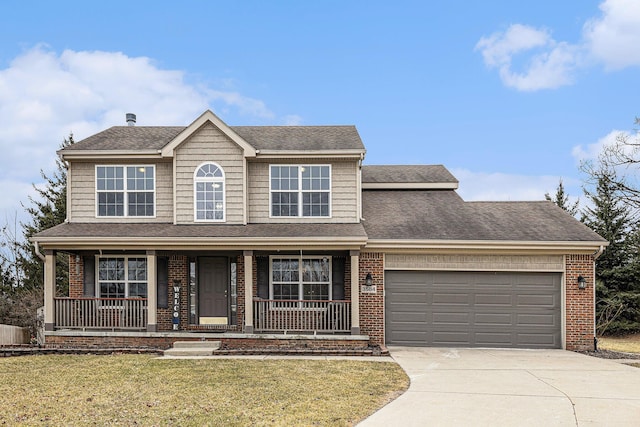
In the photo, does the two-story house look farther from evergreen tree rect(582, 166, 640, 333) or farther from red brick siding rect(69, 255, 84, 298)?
evergreen tree rect(582, 166, 640, 333)

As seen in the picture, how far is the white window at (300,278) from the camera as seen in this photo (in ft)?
42.5

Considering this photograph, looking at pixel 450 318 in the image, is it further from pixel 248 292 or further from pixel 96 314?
pixel 96 314

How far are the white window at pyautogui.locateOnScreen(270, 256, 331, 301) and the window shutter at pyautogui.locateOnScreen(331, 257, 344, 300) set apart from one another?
0.12m

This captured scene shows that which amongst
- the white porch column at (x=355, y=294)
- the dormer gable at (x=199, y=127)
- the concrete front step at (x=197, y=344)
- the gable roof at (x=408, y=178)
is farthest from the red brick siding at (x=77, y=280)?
the gable roof at (x=408, y=178)

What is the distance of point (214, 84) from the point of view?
27.4m

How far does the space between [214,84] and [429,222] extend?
19.2 metres

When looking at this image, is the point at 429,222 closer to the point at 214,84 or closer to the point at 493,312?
the point at 493,312

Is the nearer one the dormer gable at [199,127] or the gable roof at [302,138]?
the dormer gable at [199,127]

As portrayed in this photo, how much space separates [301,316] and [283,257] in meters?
1.89

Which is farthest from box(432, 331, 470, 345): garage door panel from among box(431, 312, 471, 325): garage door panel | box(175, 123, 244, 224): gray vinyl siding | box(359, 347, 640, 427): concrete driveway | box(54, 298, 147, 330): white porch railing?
box(54, 298, 147, 330): white porch railing

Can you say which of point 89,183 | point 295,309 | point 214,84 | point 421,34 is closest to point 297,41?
point 214,84

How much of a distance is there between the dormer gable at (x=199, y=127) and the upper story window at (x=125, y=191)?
3.24 feet

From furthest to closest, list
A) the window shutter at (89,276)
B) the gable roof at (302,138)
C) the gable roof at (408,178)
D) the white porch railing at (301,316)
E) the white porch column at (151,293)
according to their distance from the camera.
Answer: the gable roof at (408,178), the gable roof at (302,138), the window shutter at (89,276), the white porch railing at (301,316), the white porch column at (151,293)

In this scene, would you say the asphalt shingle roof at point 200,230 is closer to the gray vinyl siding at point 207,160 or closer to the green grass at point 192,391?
the gray vinyl siding at point 207,160
